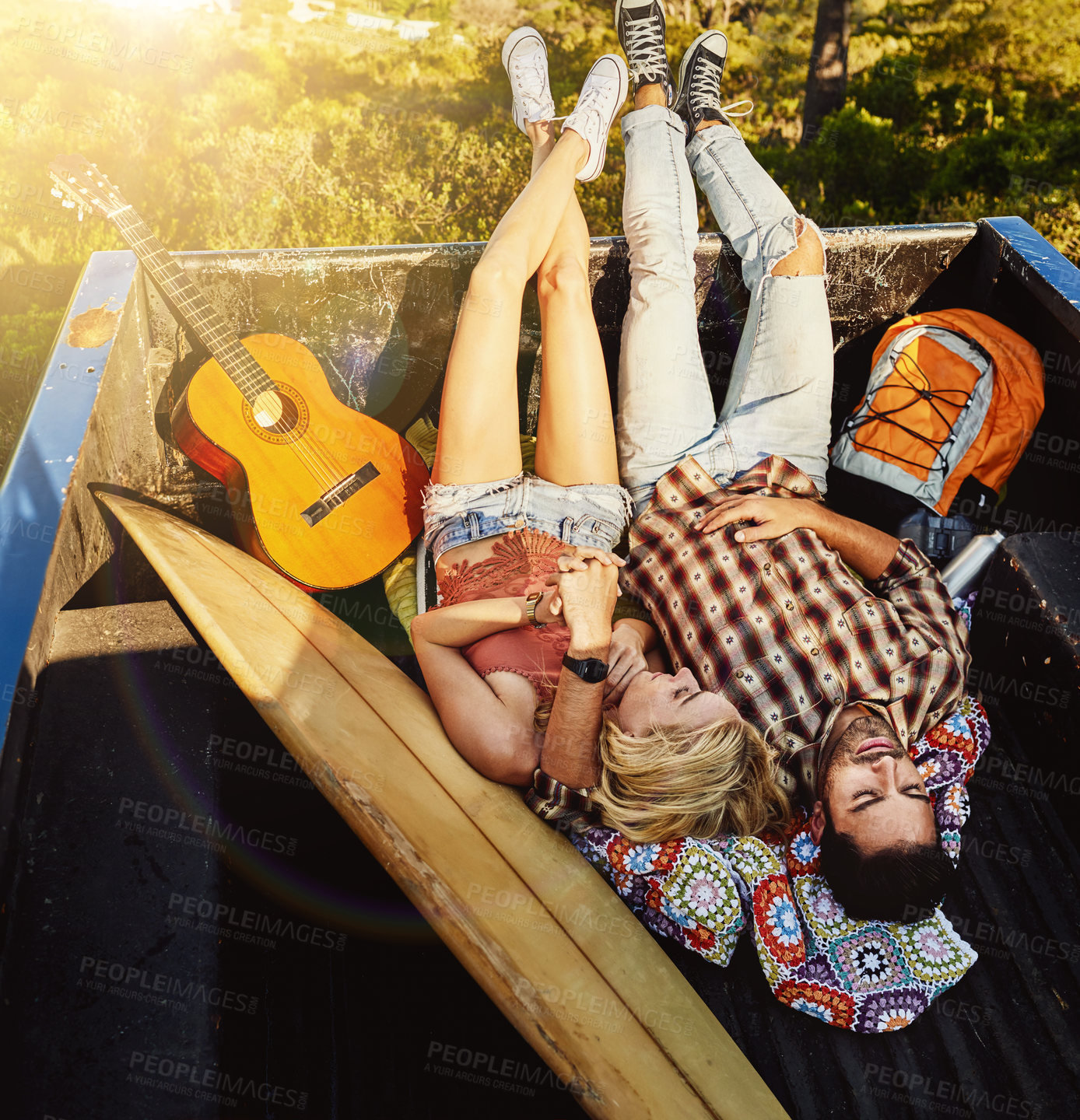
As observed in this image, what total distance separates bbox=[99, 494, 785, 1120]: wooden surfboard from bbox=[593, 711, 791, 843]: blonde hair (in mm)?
177

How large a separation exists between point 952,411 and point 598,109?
165 centimetres

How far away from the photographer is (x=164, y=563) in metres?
1.88

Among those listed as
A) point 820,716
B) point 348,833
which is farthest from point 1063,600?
point 348,833

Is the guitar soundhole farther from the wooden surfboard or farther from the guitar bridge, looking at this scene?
the wooden surfboard

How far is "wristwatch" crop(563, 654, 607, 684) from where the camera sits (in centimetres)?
181

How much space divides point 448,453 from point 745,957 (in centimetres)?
161

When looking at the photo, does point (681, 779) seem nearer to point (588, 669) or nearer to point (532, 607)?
point (588, 669)

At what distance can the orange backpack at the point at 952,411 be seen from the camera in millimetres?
2533

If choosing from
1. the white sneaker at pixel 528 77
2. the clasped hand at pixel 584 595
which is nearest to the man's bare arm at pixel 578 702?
the clasped hand at pixel 584 595

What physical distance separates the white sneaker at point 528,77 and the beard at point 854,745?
242 centimetres

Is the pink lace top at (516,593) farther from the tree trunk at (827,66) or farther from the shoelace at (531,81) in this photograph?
the tree trunk at (827,66)

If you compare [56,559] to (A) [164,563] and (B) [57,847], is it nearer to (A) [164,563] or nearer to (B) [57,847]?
(A) [164,563]


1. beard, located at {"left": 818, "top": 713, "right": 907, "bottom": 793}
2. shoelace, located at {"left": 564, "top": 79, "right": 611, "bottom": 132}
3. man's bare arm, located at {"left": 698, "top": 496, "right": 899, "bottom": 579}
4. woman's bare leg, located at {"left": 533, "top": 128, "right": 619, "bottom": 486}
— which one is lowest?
beard, located at {"left": 818, "top": 713, "right": 907, "bottom": 793}

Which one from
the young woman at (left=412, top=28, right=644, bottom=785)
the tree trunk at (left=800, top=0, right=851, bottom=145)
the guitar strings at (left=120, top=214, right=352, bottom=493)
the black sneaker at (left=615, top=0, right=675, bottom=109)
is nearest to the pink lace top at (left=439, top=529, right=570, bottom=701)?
the young woman at (left=412, top=28, right=644, bottom=785)
